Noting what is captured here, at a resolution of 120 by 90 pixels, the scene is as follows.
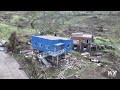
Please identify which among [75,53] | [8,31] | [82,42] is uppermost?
[8,31]

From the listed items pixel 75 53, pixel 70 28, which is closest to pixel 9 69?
pixel 75 53

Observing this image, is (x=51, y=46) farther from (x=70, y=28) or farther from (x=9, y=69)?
(x=70, y=28)

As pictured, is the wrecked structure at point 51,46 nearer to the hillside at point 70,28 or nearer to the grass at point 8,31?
the hillside at point 70,28

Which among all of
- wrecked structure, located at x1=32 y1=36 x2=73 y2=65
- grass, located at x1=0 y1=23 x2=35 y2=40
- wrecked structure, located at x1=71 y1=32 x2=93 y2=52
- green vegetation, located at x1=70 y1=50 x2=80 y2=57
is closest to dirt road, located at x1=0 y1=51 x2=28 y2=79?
wrecked structure, located at x1=32 y1=36 x2=73 y2=65

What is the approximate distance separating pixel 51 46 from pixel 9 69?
4.12ft

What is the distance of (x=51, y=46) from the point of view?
5902 mm

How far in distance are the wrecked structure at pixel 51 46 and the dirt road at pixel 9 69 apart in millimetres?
765

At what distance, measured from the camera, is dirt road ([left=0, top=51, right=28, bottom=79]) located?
5.06 metres

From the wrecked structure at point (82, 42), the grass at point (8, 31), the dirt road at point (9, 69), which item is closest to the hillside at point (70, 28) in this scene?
the grass at point (8, 31)
